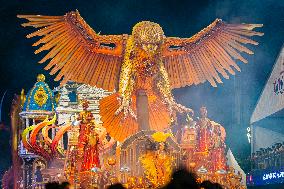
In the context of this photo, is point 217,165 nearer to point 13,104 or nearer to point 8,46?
point 8,46

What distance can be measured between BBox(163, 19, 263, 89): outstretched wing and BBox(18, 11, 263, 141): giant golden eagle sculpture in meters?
0.02

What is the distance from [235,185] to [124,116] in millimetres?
2563

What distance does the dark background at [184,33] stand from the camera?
562 inches

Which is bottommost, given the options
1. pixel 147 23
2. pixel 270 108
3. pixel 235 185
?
pixel 235 185

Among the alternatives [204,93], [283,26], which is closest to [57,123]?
[204,93]

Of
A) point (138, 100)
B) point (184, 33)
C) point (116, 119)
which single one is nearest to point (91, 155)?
point (116, 119)

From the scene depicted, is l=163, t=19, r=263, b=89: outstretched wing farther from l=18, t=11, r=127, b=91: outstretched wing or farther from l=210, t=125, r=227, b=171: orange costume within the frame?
l=210, t=125, r=227, b=171: orange costume

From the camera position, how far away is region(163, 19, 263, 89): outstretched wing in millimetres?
12719

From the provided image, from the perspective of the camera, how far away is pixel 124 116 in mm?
11914

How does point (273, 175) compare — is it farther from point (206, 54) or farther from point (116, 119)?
point (116, 119)

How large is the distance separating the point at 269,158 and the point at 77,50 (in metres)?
6.36

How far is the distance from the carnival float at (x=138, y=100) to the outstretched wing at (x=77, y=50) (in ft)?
0.06

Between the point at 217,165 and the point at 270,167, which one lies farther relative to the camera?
the point at 270,167

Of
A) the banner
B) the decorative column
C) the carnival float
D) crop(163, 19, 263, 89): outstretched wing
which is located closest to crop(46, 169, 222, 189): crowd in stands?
the carnival float
